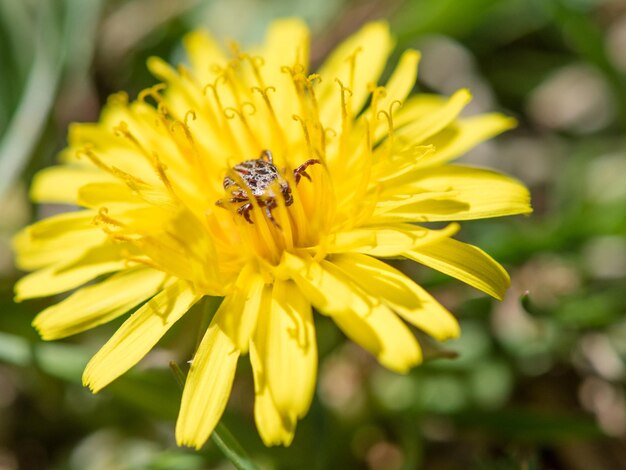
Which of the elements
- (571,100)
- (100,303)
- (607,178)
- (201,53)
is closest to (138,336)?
(100,303)

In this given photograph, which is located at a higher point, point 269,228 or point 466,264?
point 269,228

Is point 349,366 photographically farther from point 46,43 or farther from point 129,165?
point 46,43

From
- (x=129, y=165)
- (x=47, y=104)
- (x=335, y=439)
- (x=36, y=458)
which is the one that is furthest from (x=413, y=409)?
(x=47, y=104)

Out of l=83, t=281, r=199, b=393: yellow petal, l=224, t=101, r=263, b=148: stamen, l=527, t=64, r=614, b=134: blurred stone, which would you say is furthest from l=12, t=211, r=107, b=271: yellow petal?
l=527, t=64, r=614, b=134: blurred stone

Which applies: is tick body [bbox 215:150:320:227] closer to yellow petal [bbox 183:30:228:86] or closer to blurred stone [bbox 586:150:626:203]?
yellow petal [bbox 183:30:228:86]

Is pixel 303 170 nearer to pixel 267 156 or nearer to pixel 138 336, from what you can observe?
pixel 267 156

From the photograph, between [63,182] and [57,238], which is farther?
[63,182]

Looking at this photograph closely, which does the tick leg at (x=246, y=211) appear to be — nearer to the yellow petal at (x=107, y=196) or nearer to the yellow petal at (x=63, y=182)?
the yellow petal at (x=107, y=196)
